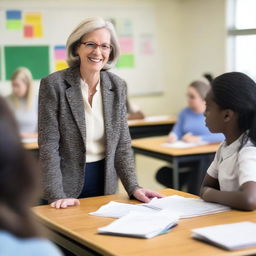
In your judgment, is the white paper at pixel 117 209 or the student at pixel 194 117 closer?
the white paper at pixel 117 209

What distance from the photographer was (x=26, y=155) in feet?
3.53

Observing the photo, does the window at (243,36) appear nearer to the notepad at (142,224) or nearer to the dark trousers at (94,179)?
the dark trousers at (94,179)

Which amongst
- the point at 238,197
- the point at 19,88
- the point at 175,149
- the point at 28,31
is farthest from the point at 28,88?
the point at 238,197

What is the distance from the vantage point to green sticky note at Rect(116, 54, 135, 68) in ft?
26.6

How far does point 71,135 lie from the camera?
106 inches

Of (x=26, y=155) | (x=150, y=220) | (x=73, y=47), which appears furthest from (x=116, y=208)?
(x=26, y=155)

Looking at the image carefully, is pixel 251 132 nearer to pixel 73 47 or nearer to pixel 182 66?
pixel 73 47

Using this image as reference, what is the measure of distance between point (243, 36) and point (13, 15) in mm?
2960

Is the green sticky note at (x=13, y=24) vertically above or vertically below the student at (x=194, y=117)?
above

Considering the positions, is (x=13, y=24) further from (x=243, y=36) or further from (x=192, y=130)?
(x=192, y=130)

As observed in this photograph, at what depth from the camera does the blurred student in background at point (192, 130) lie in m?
4.90

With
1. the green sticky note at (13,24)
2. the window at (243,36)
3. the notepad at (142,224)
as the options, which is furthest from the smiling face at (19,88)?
the notepad at (142,224)

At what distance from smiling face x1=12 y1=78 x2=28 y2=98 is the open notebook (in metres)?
4.22

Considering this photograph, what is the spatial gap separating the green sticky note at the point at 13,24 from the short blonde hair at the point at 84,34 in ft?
15.9
